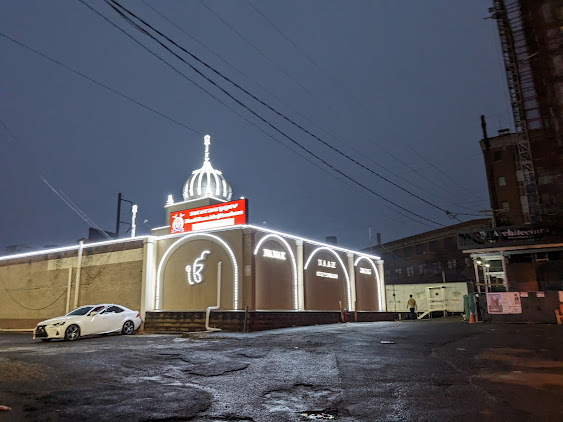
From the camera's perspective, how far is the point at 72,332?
16000mm

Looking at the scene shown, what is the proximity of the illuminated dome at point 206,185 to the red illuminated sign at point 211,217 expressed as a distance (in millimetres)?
2999

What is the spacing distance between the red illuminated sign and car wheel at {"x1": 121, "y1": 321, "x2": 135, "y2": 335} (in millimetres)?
5214

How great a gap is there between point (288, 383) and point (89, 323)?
12414mm

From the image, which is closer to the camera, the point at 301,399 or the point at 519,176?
the point at 301,399

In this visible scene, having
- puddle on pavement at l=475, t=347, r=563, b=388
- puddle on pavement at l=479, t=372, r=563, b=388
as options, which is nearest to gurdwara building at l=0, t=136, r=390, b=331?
puddle on pavement at l=475, t=347, r=563, b=388

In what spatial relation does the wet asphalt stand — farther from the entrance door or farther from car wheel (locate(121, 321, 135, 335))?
the entrance door

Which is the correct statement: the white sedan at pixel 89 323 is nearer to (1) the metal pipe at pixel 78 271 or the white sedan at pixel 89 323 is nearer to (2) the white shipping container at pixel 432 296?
(1) the metal pipe at pixel 78 271

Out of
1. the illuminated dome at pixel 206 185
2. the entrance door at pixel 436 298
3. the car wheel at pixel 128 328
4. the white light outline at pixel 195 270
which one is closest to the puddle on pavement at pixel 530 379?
the white light outline at pixel 195 270

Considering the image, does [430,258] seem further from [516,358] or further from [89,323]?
[516,358]

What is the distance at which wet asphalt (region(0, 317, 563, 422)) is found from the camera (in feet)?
16.9

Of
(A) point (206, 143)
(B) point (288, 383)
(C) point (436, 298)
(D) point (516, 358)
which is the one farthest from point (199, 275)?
(C) point (436, 298)

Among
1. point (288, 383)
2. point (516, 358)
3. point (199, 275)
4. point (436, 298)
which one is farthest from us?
point (436, 298)

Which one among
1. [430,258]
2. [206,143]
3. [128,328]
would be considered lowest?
[128,328]

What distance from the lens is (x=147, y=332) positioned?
64.8 feet
